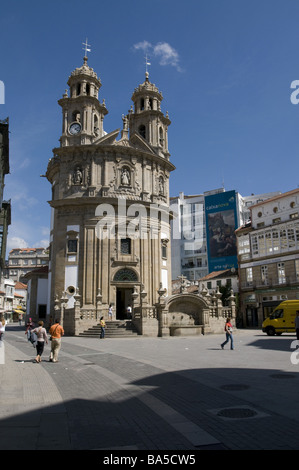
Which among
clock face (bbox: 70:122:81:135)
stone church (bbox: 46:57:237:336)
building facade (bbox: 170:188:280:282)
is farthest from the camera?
building facade (bbox: 170:188:280:282)

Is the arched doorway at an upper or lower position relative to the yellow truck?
upper

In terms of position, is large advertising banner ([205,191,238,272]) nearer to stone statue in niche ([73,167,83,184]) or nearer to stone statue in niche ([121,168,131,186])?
stone statue in niche ([121,168,131,186])

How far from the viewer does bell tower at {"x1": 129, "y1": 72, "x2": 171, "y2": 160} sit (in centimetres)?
4806

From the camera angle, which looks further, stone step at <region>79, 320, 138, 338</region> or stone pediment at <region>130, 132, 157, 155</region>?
stone pediment at <region>130, 132, 157, 155</region>

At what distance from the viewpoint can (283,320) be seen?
28.2 m

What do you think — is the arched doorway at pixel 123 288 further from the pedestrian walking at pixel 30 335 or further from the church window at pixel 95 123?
the church window at pixel 95 123

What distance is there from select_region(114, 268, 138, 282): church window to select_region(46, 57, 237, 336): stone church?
102mm

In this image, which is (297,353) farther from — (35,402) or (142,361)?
(35,402)

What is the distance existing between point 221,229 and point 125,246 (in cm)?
3907

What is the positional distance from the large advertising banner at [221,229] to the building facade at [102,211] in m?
30.9

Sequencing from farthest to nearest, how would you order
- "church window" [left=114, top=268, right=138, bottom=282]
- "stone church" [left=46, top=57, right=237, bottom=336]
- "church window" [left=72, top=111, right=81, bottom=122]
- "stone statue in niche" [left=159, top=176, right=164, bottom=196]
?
"stone statue in niche" [left=159, top=176, right=164, bottom=196] < "church window" [left=72, top=111, right=81, bottom=122] < "church window" [left=114, top=268, right=138, bottom=282] < "stone church" [left=46, top=57, right=237, bottom=336]

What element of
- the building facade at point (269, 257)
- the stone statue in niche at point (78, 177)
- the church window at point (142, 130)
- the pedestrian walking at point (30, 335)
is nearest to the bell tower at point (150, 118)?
the church window at point (142, 130)

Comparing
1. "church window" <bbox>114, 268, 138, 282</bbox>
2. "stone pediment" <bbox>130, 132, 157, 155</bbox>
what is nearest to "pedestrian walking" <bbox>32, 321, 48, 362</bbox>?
"church window" <bbox>114, 268, 138, 282</bbox>
